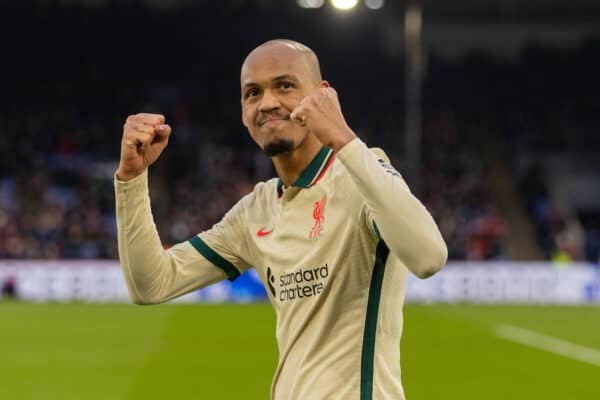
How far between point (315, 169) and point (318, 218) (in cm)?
18

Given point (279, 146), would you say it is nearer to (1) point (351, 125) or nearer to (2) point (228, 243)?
(2) point (228, 243)

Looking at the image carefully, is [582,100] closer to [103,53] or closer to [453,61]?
[453,61]

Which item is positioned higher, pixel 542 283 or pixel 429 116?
Answer: pixel 429 116

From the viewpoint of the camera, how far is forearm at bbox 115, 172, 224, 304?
3.52 meters

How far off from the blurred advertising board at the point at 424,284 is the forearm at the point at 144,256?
19.9 m

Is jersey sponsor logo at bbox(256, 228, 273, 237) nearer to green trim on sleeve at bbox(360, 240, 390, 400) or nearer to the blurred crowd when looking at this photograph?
green trim on sleeve at bbox(360, 240, 390, 400)

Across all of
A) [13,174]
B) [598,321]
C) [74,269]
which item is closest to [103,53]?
[13,174]

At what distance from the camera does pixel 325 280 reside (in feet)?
10.4

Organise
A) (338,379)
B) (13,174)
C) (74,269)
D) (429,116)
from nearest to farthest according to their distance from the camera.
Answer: (338,379) → (74,269) → (13,174) → (429,116)

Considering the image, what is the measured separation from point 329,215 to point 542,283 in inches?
874

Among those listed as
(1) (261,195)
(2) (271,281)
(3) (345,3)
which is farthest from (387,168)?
(3) (345,3)

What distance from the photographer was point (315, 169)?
3.36m

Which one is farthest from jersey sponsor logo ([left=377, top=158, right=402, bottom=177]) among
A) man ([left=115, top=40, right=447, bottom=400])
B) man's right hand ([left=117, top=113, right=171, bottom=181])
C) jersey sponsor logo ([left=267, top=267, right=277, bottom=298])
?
man's right hand ([left=117, top=113, right=171, bottom=181])

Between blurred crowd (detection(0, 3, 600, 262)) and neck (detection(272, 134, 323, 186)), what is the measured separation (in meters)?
23.0
